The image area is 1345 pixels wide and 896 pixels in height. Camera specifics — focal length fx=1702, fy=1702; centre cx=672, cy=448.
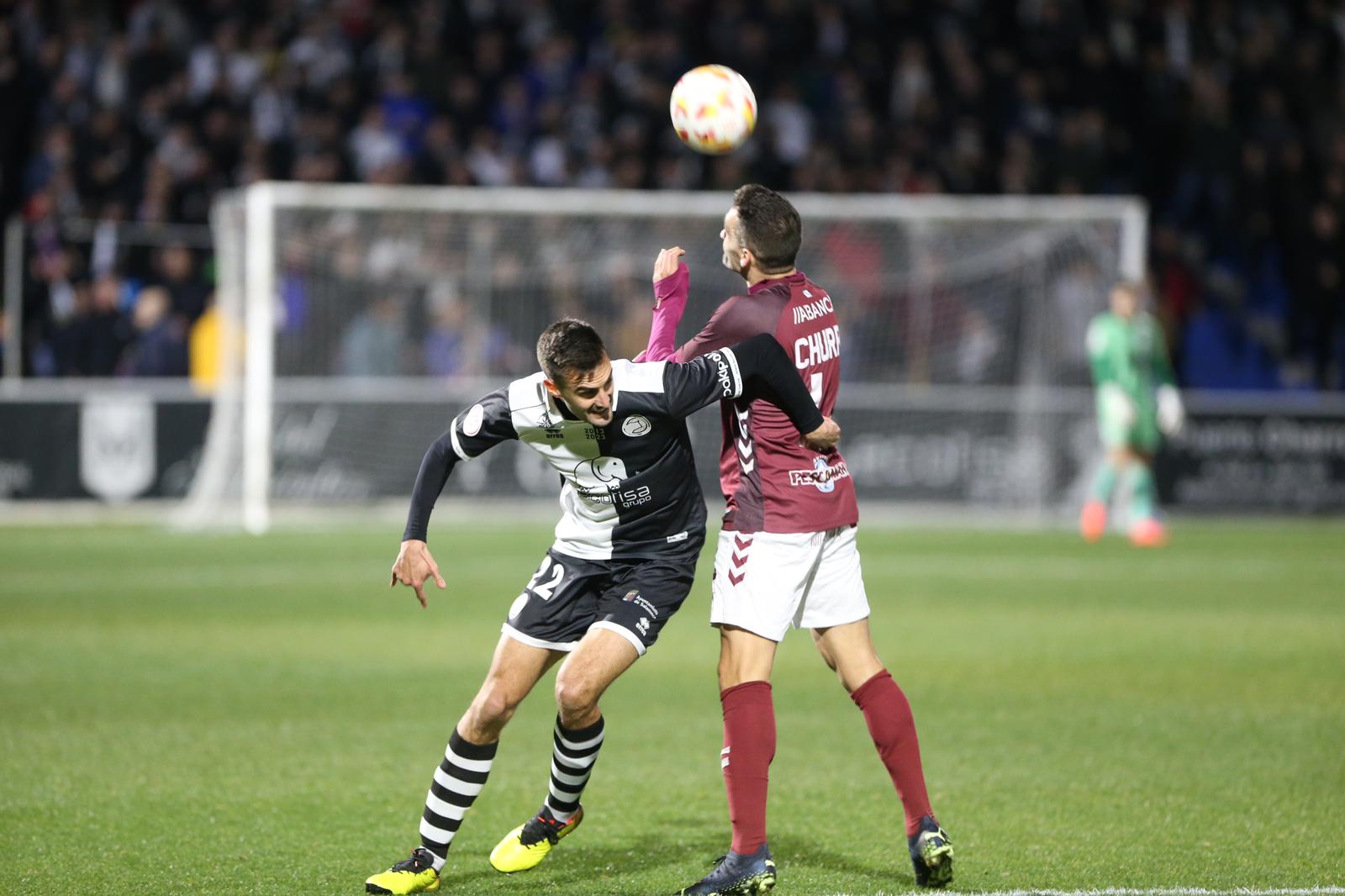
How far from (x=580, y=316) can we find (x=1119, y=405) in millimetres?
5805

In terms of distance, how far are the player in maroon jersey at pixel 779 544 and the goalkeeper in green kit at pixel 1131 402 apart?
11338 mm

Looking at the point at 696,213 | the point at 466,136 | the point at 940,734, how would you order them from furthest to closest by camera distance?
1. the point at 466,136
2. the point at 696,213
3. the point at 940,734

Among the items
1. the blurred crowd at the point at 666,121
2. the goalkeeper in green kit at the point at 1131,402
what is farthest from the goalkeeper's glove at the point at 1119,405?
the blurred crowd at the point at 666,121

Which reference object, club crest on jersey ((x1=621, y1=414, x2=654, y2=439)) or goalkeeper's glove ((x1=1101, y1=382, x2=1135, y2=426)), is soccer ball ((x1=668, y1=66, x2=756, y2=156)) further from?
goalkeeper's glove ((x1=1101, y1=382, x2=1135, y2=426))

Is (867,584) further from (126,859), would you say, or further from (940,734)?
(126,859)

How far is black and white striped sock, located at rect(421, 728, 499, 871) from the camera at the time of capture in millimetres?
5254

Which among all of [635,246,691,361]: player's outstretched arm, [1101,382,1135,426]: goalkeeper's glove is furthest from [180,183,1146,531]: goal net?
[635,246,691,361]: player's outstretched arm

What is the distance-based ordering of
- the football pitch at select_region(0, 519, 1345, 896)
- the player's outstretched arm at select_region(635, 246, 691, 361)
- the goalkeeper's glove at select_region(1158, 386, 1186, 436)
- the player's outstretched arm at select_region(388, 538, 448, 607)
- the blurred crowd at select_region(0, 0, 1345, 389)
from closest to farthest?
the player's outstretched arm at select_region(388, 538, 448, 607), the football pitch at select_region(0, 519, 1345, 896), the player's outstretched arm at select_region(635, 246, 691, 361), the goalkeeper's glove at select_region(1158, 386, 1186, 436), the blurred crowd at select_region(0, 0, 1345, 389)

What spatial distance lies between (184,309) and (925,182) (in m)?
9.43

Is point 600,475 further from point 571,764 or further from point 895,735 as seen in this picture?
point 895,735

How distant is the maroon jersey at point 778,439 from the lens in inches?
211

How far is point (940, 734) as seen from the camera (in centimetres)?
786

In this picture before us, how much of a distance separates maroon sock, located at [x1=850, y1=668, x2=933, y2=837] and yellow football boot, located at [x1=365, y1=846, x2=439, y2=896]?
1.41 meters

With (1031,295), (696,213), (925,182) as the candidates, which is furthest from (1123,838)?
(925,182)
